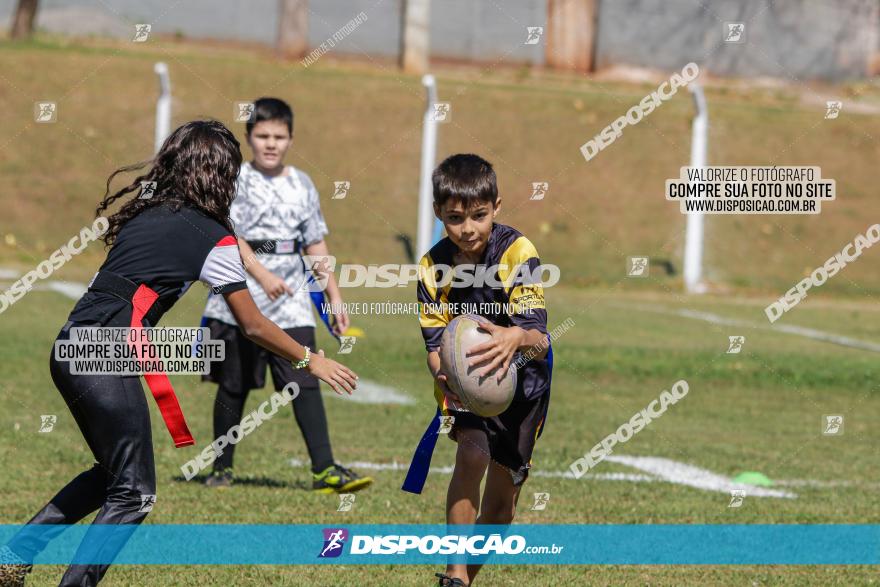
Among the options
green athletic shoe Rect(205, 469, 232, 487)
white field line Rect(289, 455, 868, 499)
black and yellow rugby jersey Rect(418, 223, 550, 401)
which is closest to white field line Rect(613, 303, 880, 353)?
white field line Rect(289, 455, 868, 499)

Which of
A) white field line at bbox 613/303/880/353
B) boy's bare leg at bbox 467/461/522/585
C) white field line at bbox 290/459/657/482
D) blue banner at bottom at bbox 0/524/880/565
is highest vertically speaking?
boy's bare leg at bbox 467/461/522/585

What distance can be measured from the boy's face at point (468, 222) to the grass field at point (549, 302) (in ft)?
5.47

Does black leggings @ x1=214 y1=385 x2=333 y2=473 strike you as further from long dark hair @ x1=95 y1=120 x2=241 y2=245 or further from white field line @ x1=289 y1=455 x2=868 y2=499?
long dark hair @ x1=95 y1=120 x2=241 y2=245

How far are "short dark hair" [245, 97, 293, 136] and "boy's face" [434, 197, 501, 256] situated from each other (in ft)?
9.33

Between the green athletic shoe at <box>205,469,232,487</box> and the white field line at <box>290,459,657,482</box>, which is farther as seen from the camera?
the white field line at <box>290,459,657,482</box>

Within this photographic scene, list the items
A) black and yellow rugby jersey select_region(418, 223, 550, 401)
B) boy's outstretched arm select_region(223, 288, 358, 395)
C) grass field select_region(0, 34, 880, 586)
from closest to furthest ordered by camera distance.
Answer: boy's outstretched arm select_region(223, 288, 358, 395) < black and yellow rugby jersey select_region(418, 223, 550, 401) < grass field select_region(0, 34, 880, 586)

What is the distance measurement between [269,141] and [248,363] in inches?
57.6

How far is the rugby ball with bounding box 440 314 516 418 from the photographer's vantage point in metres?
5.42

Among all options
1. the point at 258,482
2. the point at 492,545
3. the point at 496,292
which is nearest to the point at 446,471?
the point at 258,482

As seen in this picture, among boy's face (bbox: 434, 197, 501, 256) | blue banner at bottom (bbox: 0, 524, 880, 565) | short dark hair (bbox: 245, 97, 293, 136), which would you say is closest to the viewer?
boy's face (bbox: 434, 197, 501, 256)

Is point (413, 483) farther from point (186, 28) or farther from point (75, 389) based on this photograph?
point (186, 28)

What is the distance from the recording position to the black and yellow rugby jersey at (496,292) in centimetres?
565

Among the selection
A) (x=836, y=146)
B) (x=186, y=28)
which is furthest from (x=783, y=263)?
(x=186, y=28)

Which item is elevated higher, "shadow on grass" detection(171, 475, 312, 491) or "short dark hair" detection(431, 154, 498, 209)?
"short dark hair" detection(431, 154, 498, 209)
